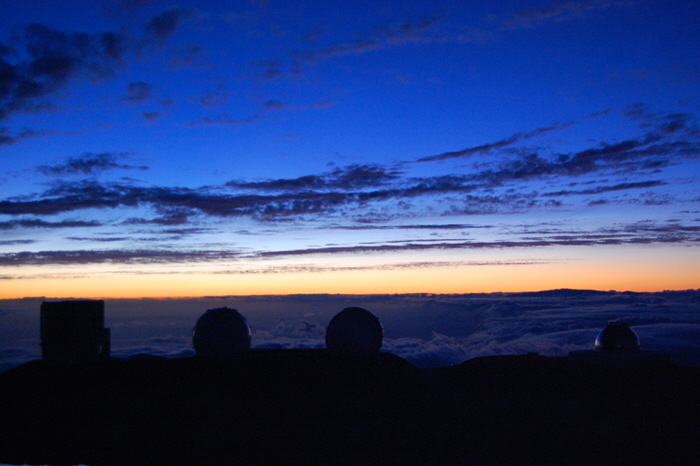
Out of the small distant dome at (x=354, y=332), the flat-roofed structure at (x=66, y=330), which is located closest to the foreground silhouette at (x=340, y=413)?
the flat-roofed structure at (x=66, y=330)

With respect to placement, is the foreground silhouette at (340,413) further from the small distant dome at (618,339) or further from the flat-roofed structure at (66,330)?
the small distant dome at (618,339)

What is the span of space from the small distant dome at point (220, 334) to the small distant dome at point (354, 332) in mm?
4647

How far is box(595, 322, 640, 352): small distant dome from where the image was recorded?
25234mm

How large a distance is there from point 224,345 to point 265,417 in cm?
1132

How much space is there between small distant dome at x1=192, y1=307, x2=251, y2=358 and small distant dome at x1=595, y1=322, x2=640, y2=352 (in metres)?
18.7

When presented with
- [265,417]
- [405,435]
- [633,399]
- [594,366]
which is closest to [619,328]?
[594,366]

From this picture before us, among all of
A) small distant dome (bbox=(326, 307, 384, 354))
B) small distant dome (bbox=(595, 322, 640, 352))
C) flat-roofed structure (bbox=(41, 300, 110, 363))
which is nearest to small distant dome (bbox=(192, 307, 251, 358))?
small distant dome (bbox=(326, 307, 384, 354))

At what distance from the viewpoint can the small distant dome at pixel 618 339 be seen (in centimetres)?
2523

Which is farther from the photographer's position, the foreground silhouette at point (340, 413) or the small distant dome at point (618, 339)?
the small distant dome at point (618, 339)

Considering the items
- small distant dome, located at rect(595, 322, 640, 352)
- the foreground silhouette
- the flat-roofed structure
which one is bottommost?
the foreground silhouette

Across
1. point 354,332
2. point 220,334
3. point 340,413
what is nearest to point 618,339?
point 354,332

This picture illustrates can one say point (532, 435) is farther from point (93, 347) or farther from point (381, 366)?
point (93, 347)

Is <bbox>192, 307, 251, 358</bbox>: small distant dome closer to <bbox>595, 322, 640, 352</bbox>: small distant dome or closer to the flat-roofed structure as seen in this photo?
the flat-roofed structure

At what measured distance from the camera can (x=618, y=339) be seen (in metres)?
25.4
